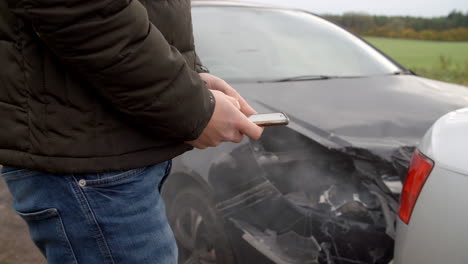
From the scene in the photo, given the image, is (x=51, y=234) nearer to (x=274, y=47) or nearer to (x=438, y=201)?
(x=438, y=201)

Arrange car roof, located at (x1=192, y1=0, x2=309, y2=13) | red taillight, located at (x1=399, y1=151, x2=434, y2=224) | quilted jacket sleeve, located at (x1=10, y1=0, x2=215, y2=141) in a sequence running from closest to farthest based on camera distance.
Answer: quilted jacket sleeve, located at (x1=10, y1=0, x2=215, y2=141)
red taillight, located at (x1=399, y1=151, x2=434, y2=224)
car roof, located at (x1=192, y1=0, x2=309, y2=13)

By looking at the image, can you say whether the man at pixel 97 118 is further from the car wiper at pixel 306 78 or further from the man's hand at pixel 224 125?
the car wiper at pixel 306 78

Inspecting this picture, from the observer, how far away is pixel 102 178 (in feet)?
2.77

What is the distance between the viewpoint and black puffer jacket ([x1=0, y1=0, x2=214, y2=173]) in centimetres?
71

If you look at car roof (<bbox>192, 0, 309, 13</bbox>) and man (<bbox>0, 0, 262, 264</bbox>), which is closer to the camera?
man (<bbox>0, 0, 262, 264</bbox>)

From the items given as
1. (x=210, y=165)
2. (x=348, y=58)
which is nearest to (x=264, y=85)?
(x=210, y=165)

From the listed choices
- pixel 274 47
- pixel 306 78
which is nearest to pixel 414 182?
pixel 306 78

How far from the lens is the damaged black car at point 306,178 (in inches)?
67.5

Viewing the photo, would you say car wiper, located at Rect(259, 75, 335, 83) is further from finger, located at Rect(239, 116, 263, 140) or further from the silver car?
finger, located at Rect(239, 116, 263, 140)

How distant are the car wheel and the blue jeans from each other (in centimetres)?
92

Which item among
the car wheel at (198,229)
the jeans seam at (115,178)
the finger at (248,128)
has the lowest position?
the car wheel at (198,229)

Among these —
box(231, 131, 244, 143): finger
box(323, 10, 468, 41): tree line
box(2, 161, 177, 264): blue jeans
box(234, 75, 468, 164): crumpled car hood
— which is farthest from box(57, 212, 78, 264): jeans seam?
box(323, 10, 468, 41): tree line

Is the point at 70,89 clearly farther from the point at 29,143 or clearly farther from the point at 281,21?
the point at 281,21

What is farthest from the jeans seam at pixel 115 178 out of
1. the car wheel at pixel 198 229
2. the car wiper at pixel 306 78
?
the car wiper at pixel 306 78
